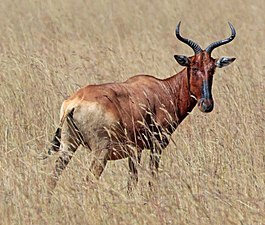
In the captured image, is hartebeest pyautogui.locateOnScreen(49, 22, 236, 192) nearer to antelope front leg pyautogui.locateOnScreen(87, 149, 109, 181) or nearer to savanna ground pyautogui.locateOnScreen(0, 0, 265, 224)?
antelope front leg pyautogui.locateOnScreen(87, 149, 109, 181)

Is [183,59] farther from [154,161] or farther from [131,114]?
[154,161]

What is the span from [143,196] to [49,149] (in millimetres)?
1258

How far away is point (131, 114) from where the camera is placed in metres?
6.51

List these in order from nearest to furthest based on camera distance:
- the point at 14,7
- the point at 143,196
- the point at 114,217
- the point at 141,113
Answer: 1. the point at 114,217
2. the point at 143,196
3. the point at 141,113
4. the point at 14,7

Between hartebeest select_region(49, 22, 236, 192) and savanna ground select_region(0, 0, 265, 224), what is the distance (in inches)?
7.7

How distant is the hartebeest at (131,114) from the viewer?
6074mm

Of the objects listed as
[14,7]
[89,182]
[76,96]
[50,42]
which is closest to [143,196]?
[89,182]

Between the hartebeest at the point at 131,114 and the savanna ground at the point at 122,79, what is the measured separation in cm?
19

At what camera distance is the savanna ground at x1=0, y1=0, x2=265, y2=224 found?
5.15 metres

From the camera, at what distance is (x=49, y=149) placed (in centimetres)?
634

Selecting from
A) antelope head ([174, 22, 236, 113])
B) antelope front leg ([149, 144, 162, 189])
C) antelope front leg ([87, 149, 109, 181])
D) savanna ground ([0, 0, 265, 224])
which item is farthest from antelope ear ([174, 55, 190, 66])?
antelope front leg ([87, 149, 109, 181])

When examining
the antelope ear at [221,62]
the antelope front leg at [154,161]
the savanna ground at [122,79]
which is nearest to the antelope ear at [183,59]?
the antelope ear at [221,62]

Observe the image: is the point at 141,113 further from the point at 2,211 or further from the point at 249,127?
the point at 2,211

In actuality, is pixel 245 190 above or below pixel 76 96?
below
